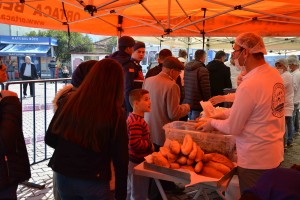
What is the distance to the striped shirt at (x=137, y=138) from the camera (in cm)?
260

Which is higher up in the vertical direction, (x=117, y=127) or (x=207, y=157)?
(x=117, y=127)

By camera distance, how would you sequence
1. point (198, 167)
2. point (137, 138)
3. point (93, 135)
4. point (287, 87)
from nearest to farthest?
point (93, 135) → point (198, 167) → point (137, 138) → point (287, 87)

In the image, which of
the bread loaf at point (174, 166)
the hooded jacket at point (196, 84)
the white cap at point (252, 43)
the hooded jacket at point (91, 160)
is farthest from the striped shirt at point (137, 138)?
the hooded jacket at point (196, 84)

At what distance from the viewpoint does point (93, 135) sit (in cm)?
164

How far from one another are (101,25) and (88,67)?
3.36m

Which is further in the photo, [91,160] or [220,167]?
[220,167]

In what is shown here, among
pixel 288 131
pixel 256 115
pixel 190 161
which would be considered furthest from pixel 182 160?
pixel 288 131

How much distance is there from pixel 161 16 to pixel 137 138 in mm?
3266

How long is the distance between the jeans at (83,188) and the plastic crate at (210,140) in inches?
33.5

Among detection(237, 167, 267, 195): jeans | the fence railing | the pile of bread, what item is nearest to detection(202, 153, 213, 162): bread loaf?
the pile of bread

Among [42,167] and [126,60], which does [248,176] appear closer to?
[126,60]

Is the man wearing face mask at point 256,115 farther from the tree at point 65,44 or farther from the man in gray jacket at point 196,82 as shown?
the tree at point 65,44

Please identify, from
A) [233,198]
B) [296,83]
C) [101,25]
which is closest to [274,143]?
[233,198]

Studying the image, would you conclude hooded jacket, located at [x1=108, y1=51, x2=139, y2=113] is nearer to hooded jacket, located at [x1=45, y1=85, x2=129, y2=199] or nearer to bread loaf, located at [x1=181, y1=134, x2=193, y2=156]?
bread loaf, located at [x1=181, y1=134, x2=193, y2=156]
